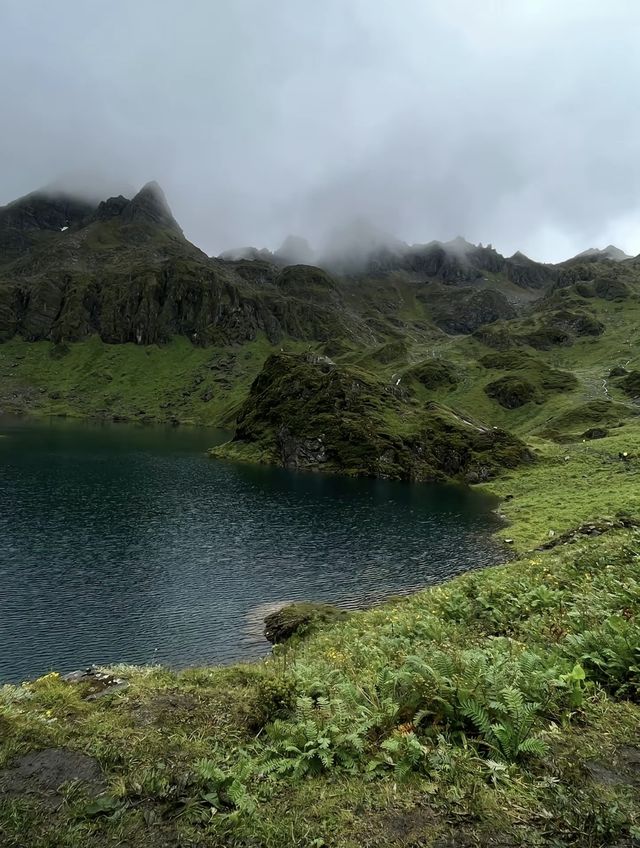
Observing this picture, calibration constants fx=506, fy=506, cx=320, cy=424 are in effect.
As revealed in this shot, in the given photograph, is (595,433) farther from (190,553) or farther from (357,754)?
(357,754)

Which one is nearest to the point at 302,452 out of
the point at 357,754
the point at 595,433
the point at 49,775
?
the point at 595,433

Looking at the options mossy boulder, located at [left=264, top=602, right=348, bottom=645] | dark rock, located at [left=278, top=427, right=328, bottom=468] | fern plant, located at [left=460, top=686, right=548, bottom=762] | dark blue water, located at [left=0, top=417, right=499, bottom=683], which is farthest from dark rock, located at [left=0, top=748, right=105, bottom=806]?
dark rock, located at [left=278, top=427, right=328, bottom=468]

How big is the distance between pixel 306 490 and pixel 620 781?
341ft

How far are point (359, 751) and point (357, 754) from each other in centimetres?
7

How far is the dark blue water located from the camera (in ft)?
135

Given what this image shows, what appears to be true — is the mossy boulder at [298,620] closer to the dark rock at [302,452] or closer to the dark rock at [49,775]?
the dark rock at [49,775]

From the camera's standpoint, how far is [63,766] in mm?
9227

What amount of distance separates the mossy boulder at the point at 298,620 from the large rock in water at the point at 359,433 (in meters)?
93.4

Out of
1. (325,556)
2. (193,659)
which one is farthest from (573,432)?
(193,659)

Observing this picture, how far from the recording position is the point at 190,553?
2527 inches

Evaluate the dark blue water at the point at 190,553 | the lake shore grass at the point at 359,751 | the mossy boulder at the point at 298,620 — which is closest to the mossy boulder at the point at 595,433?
Answer: the dark blue water at the point at 190,553

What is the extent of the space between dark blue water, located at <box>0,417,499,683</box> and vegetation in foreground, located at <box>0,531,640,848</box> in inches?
1115

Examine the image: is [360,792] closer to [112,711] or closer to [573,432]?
[112,711]

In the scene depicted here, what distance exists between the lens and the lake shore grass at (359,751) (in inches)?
280
